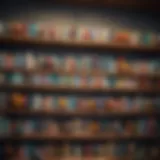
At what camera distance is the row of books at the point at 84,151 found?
282cm

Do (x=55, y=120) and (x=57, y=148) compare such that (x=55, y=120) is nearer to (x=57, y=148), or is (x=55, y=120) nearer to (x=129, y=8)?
(x=57, y=148)

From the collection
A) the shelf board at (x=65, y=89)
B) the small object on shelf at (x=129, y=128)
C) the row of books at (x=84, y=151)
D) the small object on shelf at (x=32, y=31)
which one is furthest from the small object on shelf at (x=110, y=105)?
the small object on shelf at (x=32, y=31)

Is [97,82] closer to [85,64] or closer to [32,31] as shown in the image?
[85,64]

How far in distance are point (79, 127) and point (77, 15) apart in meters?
1.13

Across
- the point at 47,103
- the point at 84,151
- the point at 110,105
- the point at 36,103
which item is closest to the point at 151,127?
the point at 110,105

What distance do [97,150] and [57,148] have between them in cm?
40

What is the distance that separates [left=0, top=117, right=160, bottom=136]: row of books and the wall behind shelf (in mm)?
983


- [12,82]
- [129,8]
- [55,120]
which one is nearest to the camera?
[12,82]

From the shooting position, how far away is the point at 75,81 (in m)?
2.83

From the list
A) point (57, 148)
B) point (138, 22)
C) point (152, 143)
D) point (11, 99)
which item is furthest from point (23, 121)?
point (138, 22)

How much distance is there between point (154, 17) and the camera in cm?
320

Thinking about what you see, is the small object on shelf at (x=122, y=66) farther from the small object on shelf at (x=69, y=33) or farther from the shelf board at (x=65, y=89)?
the small object on shelf at (x=69, y=33)

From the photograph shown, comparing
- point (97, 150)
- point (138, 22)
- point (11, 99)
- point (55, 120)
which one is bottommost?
point (97, 150)

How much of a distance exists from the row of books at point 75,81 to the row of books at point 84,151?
→ 1.97 feet
